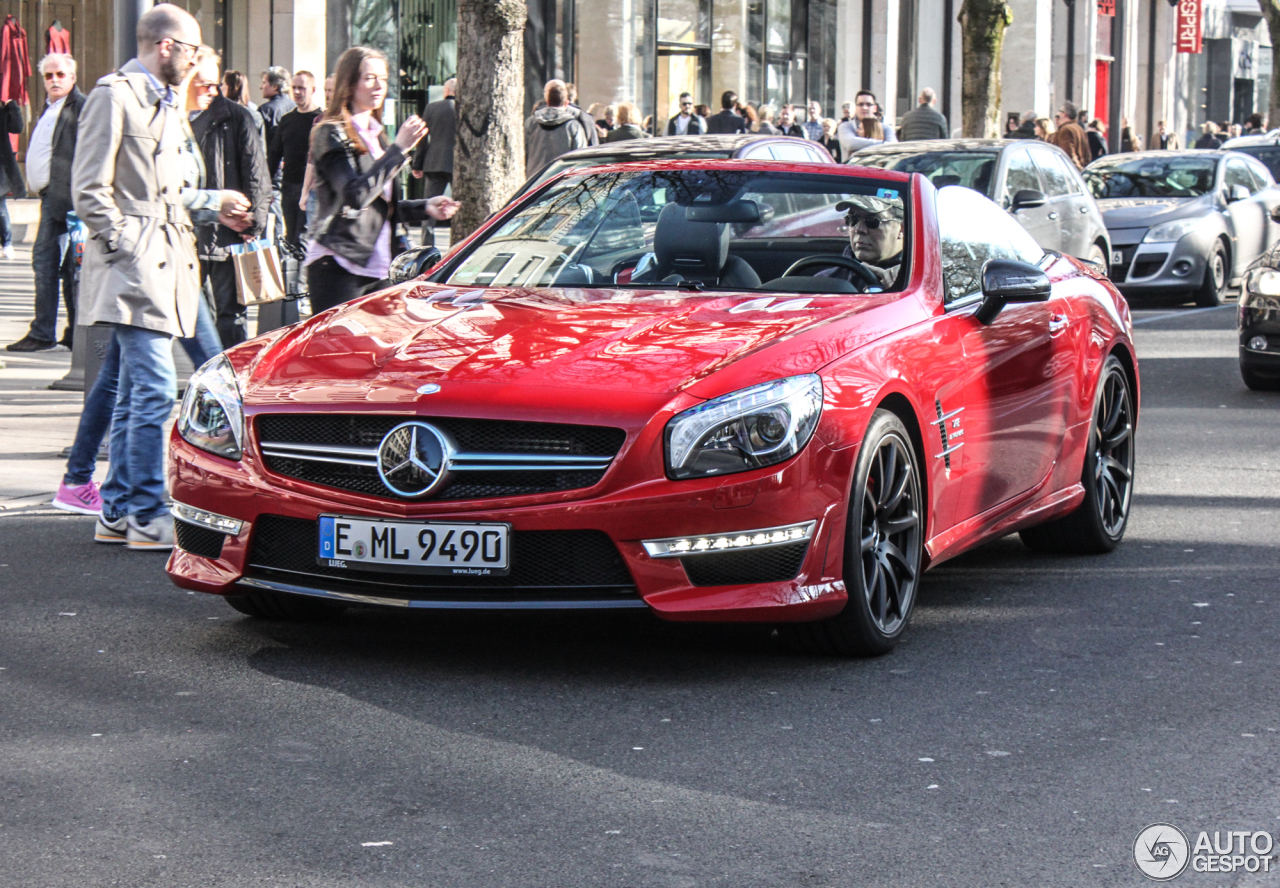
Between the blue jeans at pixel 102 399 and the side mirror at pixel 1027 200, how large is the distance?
25.9 ft

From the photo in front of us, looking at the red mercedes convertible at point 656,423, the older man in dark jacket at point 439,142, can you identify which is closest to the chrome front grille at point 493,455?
the red mercedes convertible at point 656,423

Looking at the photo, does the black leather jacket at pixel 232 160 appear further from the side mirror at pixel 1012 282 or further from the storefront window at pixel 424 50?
the storefront window at pixel 424 50

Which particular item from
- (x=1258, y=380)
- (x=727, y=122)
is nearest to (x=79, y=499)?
(x=1258, y=380)

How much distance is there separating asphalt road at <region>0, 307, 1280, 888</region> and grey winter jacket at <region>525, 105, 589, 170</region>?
34.2ft

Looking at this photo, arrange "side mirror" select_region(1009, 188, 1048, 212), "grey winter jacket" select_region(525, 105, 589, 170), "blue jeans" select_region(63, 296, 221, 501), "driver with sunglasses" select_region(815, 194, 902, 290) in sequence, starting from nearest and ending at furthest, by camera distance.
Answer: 1. "driver with sunglasses" select_region(815, 194, 902, 290)
2. "blue jeans" select_region(63, 296, 221, 501)
3. "side mirror" select_region(1009, 188, 1048, 212)
4. "grey winter jacket" select_region(525, 105, 589, 170)

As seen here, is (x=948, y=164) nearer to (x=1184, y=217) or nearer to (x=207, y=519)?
(x=1184, y=217)

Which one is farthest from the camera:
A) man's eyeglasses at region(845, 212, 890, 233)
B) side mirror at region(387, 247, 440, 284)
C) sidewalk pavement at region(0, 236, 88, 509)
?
sidewalk pavement at region(0, 236, 88, 509)

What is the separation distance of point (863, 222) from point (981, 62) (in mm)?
18387

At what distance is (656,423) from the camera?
16.2 feet

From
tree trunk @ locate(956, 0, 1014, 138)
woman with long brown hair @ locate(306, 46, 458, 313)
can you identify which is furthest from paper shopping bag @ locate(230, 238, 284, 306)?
tree trunk @ locate(956, 0, 1014, 138)

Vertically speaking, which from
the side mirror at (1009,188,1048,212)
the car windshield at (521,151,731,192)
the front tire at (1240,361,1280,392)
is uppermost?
the car windshield at (521,151,731,192)

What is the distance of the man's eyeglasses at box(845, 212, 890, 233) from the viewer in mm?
6469

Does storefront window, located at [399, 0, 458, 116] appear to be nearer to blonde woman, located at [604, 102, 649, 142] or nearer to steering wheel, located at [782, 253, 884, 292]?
blonde woman, located at [604, 102, 649, 142]

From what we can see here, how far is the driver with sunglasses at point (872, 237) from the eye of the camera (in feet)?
20.6
